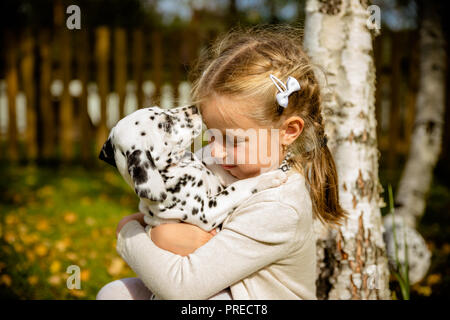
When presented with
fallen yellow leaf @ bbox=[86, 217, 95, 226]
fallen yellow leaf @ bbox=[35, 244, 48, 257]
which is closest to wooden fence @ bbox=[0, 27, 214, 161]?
fallen yellow leaf @ bbox=[86, 217, 95, 226]

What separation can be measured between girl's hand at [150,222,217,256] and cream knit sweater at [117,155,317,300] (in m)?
0.04

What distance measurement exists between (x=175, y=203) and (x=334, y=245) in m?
1.13

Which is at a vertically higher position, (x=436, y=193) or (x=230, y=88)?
(x=230, y=88)

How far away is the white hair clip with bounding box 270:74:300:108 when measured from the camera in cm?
179

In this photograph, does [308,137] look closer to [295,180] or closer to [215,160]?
[295,180]

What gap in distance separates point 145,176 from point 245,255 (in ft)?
1.59

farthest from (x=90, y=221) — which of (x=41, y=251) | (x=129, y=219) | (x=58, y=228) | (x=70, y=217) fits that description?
(x=129, y=219)

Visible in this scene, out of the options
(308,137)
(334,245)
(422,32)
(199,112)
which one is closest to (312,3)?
(308,137)

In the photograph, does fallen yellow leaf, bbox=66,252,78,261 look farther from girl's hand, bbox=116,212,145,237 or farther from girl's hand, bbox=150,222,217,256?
girl's hand, bbox=150,222,217,256

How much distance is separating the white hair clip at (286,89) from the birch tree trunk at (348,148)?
77cm

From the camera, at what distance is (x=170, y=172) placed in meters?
1.82

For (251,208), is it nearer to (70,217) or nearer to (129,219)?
(129,219)

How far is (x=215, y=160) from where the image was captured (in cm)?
204

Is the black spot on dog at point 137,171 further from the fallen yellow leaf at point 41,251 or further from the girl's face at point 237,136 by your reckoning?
the fallen yellow leaf at point 41,251
